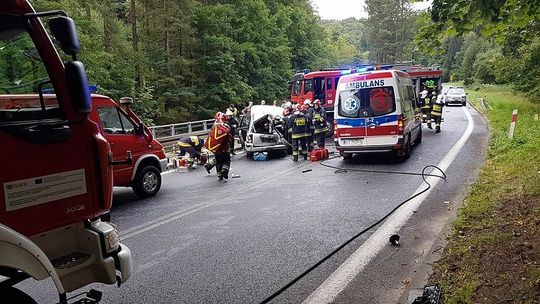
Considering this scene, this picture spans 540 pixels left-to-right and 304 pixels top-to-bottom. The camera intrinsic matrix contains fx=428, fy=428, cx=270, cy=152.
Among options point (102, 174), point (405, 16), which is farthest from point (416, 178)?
point (405, 16)

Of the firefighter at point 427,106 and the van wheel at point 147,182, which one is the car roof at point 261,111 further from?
the firefighter at point 427,106

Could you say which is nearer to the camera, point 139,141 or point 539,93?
point 139,141

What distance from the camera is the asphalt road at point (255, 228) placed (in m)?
4.29

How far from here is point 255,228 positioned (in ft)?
20.4

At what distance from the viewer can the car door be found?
26.6 ft

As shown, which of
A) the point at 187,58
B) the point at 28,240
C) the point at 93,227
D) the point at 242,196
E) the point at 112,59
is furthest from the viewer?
the point at 187,58

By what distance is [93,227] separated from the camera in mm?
3053

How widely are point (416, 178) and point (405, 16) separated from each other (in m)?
76.8

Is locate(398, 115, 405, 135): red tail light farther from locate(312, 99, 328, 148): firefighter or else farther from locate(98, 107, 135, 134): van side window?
locate(98, 107, 135, 134): van side window

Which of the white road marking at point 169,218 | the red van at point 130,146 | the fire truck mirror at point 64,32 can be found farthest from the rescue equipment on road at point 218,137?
the fire truck mirror at point 64,32

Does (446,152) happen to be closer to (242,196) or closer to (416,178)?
(416,178)

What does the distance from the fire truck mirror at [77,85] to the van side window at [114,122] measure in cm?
542

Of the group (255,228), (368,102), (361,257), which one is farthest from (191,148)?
(361,257)

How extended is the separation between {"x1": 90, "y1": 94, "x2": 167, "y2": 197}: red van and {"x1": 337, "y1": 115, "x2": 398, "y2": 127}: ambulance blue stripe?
4.85m
